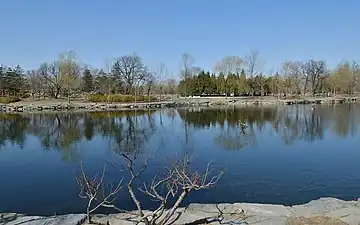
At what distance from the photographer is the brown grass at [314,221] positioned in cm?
529

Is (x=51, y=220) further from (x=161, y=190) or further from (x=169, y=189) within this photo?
(x=161, y=190)

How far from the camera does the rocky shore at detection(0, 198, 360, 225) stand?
18.1 ft

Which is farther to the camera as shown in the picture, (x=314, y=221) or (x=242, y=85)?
(x=242, y=85)

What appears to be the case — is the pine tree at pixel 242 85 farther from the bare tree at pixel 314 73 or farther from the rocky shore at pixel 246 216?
the rocky shore at pixel 246 216

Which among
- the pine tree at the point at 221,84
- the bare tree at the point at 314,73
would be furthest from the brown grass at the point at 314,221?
the bare tree at the point at 314,73

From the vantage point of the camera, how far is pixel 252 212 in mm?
6016

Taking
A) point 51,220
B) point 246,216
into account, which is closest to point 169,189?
point 246,216

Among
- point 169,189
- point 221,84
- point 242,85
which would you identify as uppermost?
point 221,84

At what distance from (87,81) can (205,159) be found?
43343 millimetres

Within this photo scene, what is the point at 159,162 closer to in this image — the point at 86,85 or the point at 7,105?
the point at 7,105

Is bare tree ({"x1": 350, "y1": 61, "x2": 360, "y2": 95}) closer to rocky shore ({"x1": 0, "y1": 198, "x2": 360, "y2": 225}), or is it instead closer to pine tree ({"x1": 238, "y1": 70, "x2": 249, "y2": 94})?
pine tree ({"x1": 238, "y1": 70, "x2": 249, "y2": 94})

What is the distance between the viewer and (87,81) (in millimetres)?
52469

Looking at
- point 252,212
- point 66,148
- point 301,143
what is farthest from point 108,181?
point 301,143

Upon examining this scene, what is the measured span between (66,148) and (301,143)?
983 cm
